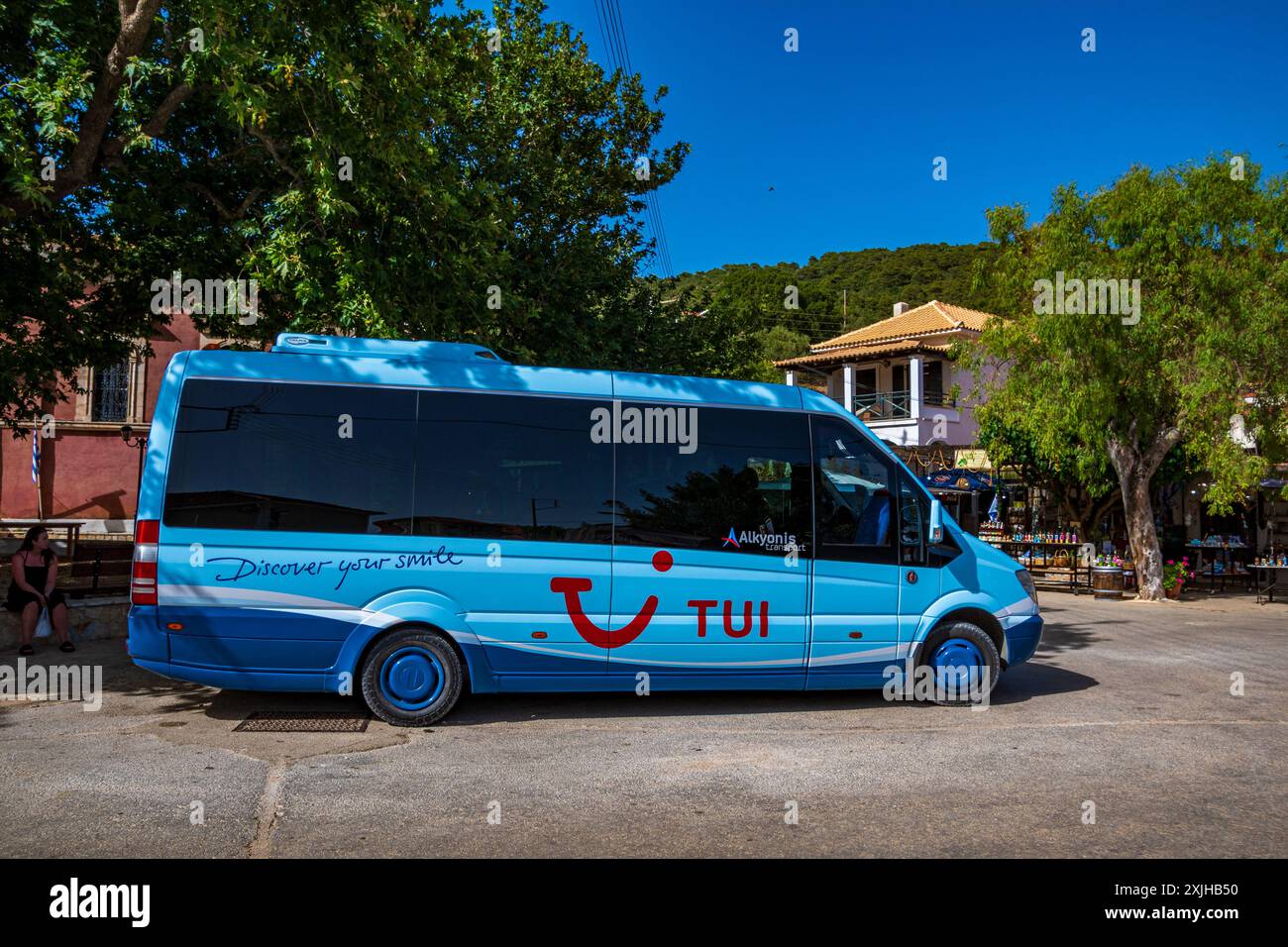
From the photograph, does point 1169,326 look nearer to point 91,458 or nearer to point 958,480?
point 958,480

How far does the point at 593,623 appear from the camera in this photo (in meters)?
7.27

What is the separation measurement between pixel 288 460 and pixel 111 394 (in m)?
21.2

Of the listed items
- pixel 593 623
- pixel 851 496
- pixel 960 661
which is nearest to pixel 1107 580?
pixel 960 661

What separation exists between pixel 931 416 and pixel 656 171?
18.4 meters

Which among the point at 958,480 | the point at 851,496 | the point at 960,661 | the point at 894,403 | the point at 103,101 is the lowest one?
the point at 960,661

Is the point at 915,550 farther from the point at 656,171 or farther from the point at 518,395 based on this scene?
the point at 656,171

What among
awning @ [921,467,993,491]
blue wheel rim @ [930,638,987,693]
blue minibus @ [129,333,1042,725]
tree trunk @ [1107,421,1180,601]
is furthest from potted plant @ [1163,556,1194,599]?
blue minibus @ [129,333,1042,725]

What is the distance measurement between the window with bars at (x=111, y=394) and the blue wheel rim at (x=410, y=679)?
70.0ft

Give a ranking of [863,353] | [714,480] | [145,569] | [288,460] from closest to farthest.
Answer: [145,569]
[288,460]
[714,480]
[863,353]

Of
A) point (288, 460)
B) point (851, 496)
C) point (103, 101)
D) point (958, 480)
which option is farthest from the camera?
point (958, 480)

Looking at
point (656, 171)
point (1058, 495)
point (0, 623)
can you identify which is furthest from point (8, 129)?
point (1058, 495)

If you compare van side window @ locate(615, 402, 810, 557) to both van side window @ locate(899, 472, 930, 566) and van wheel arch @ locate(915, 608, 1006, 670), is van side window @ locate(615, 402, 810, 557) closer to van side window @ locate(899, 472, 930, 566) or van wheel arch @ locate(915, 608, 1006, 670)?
van side window @ locate(899, 472, 930, 566)

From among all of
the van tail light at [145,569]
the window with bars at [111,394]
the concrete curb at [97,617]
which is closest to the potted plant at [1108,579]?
the concrete curb at [97,617]

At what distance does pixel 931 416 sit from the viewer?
36.9m
